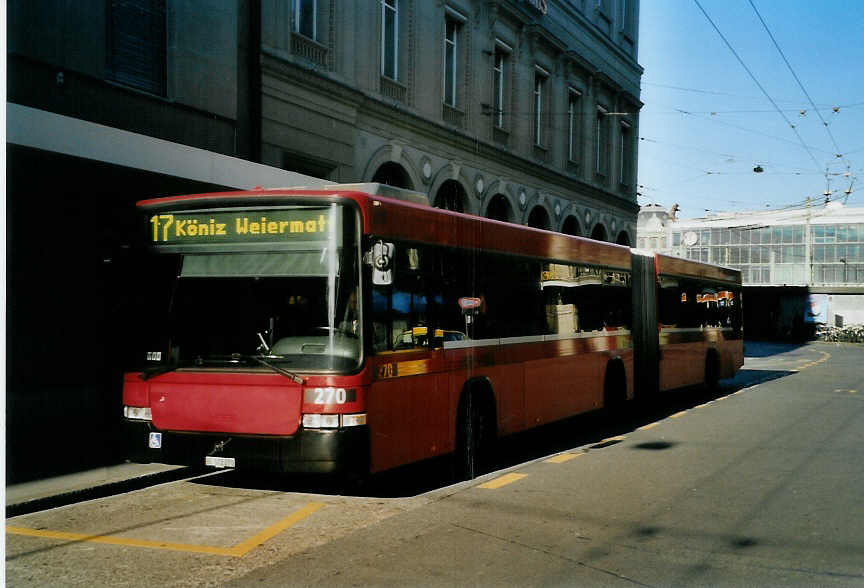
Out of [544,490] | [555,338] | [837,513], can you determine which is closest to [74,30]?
[555,338]

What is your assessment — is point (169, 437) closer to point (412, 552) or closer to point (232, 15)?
point (412, 552)

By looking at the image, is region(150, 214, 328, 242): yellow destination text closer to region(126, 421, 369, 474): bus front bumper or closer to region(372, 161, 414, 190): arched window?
region(126, 421, 369, 474): bus front bumper

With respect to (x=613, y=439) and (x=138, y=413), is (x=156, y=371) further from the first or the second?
(x=613, y=439)

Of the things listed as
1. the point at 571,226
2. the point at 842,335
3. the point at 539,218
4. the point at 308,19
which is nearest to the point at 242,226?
the point at 308,19

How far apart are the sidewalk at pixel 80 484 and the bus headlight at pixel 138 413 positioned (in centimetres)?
77

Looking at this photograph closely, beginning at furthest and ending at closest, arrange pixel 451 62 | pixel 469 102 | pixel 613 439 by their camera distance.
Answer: pixel 469 102 < pixel 451 62 < pixel 613 439

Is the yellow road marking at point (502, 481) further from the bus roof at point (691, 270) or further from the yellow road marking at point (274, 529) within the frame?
the bus roof at point (691, 270)

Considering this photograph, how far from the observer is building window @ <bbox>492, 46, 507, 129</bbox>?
2589 centimetres

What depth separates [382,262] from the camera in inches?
311

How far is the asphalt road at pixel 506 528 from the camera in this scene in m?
5.93

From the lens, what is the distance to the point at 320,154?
18062 mm

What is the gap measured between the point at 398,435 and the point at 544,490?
1580mm

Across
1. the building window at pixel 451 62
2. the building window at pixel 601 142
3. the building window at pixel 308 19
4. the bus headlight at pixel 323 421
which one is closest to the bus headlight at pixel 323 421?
the bus headlight at pixel 323 421

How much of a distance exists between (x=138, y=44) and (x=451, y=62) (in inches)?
434
